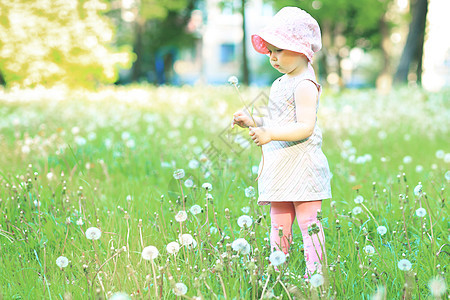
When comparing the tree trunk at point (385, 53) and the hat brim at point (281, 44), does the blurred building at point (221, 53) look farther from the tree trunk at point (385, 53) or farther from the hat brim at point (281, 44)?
the hat brim at point (281, 44)

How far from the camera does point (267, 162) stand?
272 centimetres

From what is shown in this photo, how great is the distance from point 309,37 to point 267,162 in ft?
2.36

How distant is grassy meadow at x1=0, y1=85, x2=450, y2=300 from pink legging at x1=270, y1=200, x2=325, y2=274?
9 cm

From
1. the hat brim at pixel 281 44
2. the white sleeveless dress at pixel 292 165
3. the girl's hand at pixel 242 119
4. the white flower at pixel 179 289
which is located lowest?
the white flower at pixel 179 289

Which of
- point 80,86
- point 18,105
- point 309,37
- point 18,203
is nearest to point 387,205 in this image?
point 309,37

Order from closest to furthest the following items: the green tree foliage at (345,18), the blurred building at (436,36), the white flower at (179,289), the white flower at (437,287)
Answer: the white flower at (437,287)
the white flower at (179,289)
the green tree foliage at (345,18)
the blurred building at (436,36)

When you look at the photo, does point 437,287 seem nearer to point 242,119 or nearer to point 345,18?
point 242,119

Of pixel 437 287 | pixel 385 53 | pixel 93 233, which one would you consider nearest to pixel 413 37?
pixel 385 53

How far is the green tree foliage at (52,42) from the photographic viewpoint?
18.3 metres

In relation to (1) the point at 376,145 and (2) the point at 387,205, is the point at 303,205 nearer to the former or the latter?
(2) the point at 387,205

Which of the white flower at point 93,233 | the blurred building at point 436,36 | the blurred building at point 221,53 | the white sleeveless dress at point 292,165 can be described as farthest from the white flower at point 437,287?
the blurred building at point 221,53

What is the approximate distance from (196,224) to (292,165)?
2.75ft

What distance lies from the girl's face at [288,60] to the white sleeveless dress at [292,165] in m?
0.05

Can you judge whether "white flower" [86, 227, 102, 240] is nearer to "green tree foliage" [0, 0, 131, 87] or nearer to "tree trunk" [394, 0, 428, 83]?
"green tree foliage" [0, 0, 131, 87]
